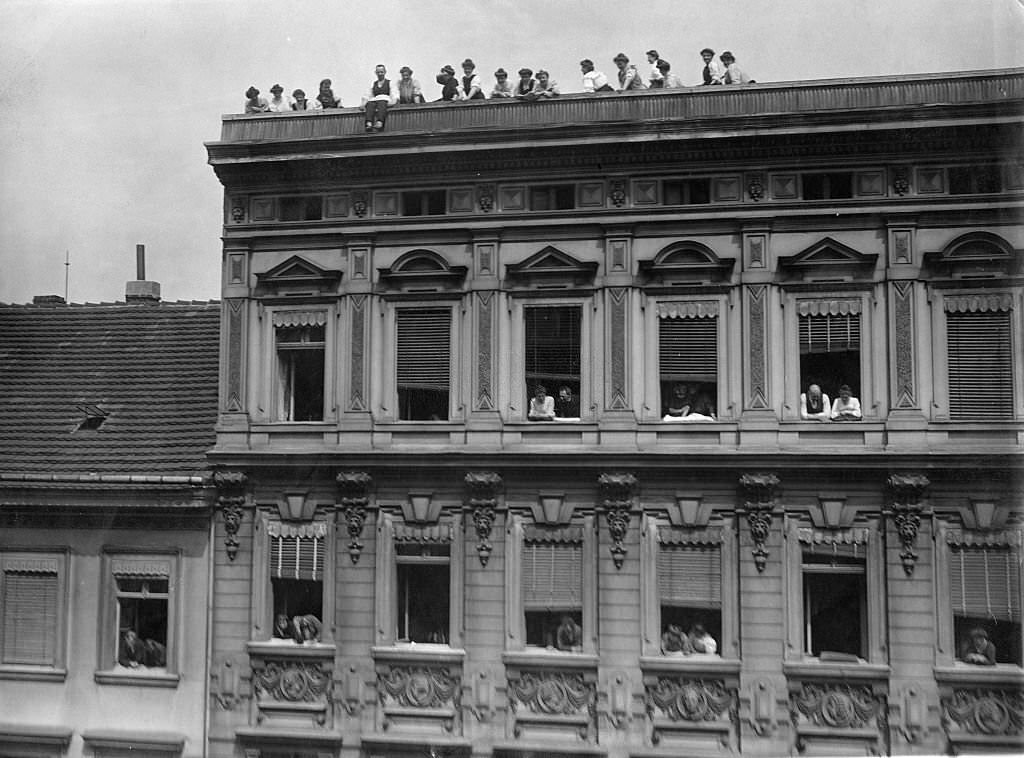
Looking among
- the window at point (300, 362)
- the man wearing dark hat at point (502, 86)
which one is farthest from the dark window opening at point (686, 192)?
the window at point (300, 362)

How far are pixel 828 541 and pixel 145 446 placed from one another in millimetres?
7730

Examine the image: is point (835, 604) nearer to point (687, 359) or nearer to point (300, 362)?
point (687, 359)

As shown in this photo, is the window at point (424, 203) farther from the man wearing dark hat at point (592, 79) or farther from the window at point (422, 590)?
the window at point (422, 590)

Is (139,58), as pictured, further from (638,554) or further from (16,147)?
(638,554)

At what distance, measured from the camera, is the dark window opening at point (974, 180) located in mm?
10038

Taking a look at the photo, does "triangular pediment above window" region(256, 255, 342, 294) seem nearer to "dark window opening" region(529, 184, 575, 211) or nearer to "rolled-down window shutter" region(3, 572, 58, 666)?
"dark window opening" region(529, 184, 575, 211)

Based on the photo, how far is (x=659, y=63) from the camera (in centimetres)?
1019

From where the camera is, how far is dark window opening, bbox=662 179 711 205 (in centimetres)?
1069

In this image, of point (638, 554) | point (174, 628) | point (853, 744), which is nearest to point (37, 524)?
point (174, 628)

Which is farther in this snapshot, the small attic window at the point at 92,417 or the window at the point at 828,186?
the small attic window at the point at 92,417

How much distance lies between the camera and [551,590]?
416 inches

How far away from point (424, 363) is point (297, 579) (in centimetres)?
281

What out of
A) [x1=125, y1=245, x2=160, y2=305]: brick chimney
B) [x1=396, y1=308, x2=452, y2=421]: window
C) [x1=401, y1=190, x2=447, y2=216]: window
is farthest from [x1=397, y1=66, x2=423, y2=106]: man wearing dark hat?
[x1=125, y1=245, x2=160, y2=305]: brick chimney

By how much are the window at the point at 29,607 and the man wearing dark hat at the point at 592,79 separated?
7.99 metres
